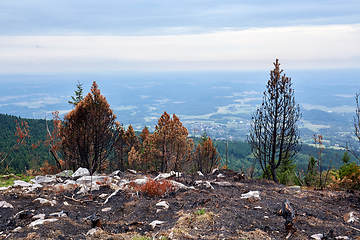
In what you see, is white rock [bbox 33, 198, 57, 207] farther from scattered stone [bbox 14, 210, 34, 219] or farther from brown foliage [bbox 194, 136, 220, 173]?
brown foliage [bbox 194, 136, 220, 173]

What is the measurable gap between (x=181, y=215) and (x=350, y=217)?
372 centimetres

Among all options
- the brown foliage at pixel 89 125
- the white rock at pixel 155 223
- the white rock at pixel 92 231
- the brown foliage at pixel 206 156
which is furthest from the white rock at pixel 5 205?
the brown foliage at pixel 206 156

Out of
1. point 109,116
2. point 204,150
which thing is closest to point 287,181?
point 204,150

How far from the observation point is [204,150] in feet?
58.6

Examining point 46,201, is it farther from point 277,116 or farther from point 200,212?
point 277,116

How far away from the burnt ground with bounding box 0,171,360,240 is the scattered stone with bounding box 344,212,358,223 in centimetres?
10

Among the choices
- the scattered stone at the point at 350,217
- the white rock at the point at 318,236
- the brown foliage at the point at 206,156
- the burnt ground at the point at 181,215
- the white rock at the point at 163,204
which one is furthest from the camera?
the brown foliage at the point at 206,156

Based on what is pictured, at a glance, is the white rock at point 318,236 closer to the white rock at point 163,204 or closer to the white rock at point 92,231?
the white rock at point 163,204

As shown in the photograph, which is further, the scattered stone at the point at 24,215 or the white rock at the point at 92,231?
the scattered stone at the point at 24,215

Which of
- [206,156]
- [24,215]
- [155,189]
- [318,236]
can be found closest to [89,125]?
[155,189]

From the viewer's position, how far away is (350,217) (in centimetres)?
638

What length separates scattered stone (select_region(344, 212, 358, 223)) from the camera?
6207 mm

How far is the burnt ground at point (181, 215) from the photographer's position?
509 centimetres

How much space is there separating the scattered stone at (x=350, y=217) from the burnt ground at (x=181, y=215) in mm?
96
